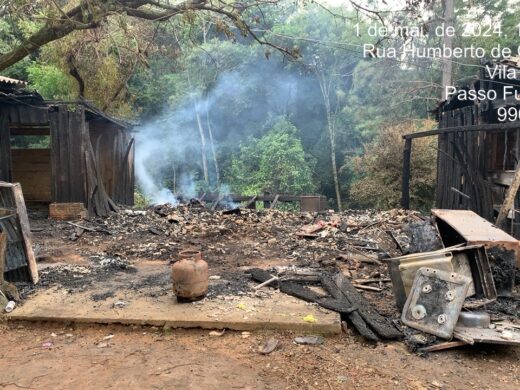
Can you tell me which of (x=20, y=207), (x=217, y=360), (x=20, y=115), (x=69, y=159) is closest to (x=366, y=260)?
(x=217, y=360)

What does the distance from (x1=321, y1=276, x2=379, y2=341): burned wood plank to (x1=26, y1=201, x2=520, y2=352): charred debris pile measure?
0.01 meters

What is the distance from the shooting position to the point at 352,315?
4.37 m

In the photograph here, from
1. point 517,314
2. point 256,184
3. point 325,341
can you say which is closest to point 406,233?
point 517,314

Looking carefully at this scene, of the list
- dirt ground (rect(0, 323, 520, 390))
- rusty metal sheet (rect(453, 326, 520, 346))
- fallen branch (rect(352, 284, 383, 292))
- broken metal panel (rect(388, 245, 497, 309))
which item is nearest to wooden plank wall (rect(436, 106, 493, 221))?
fallen branch (rect(352, 284, 383, 292))

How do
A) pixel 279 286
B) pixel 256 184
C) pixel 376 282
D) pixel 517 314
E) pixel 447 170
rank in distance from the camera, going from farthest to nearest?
pixel 256 184, pixel 447 170, pixel 376 282, pixel 279 286, pixel 517 314

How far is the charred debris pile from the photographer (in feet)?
12.8

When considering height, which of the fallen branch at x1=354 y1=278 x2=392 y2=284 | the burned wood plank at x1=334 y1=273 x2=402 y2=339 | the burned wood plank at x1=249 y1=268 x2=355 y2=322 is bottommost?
the fallen branch at x1=354 y1=278 x2=392 y2=284

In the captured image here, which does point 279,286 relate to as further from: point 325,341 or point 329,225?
point 329,225

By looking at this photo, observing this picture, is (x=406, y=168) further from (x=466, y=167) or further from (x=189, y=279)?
(x=189, y=279)

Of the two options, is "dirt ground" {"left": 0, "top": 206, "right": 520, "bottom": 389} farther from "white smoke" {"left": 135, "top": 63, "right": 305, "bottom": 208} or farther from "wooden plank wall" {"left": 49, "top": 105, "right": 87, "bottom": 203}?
"white smoke" {"left": 135, "top": 63, "right": 305, "bottom": 208}

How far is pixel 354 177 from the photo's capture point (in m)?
22.8

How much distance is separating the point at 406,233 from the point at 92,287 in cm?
585

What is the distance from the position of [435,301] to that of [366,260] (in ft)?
8.95

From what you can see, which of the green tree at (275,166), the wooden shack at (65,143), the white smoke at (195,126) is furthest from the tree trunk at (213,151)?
the wooden shack at (65,143)
